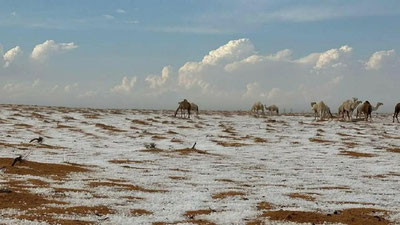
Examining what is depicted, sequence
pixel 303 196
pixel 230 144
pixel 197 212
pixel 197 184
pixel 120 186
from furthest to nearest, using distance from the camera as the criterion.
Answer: pixel 230 144 < pixel 197 184 < pixel 120 186 < pixel 303 196 < pixel 197 212

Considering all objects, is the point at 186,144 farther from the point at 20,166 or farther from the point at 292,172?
the point at 20,166

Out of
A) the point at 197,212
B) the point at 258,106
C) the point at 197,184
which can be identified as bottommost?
the point at 197,184

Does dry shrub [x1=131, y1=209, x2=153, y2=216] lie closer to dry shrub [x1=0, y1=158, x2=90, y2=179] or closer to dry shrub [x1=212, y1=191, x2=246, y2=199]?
dry shrub [x1=212, y1=191, x2=246, y2=199]

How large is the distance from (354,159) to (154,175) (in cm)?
1001

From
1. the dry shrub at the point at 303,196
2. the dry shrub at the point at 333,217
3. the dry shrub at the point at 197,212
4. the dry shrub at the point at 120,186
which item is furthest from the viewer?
the dry shrub at the point at 120,186

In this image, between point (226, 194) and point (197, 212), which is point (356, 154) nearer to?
point (226, 194)

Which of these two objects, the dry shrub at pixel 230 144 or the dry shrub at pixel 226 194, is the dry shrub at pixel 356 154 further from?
the dry shrub at pixel 226 194

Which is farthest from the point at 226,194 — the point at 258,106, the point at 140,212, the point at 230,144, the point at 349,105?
the point at 258,106

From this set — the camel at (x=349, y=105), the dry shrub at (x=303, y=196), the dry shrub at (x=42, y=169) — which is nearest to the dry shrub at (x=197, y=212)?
the dry shrub at (x=303, y=196)

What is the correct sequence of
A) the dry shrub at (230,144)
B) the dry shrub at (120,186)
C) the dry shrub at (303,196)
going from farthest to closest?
the dry shrub at (230,144), the dry shrub at (120,186), the dry shrub at (303,196)

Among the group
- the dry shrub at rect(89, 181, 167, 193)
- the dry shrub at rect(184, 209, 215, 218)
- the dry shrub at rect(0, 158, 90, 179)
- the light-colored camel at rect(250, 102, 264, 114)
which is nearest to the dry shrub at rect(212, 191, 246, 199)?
the dry shrub at rect(89, 181, 167, 193)

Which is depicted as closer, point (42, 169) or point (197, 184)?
point (197, 184)

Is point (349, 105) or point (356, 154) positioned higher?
point (349, 105)

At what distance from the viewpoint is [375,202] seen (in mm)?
10188
